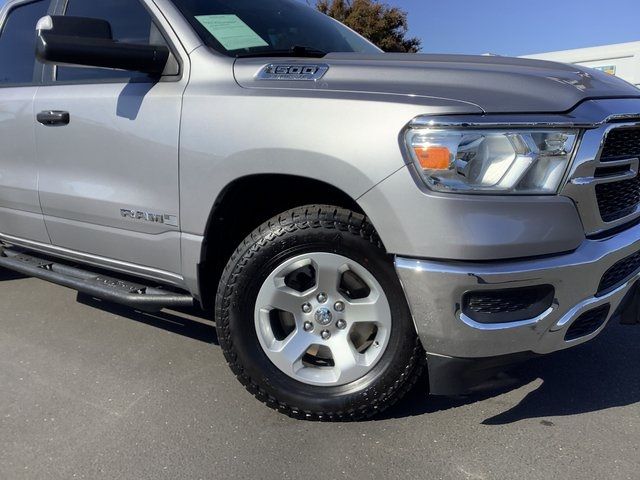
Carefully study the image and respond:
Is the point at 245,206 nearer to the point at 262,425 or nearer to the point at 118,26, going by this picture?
the point at 262,425

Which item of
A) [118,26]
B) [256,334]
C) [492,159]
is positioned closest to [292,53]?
[118,26]

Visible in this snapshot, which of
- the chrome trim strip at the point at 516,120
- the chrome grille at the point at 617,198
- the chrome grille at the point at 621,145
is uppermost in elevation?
the chrome trim strip at the point at 516,120

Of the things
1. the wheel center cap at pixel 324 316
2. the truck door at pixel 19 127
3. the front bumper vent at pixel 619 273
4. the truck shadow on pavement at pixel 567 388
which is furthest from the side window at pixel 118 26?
the front bumper vent at pixel 619 273

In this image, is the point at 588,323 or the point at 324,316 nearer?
the point at 588,323

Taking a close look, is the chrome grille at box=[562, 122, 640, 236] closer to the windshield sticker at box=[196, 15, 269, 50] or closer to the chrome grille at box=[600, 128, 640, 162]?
the chrome grille at box=[600, 128, 640, 162]

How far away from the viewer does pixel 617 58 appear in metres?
21.3

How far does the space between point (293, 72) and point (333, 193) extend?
533 mm

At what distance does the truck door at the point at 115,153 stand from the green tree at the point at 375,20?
48.6 ft

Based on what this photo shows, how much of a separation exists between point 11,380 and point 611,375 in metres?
3.12

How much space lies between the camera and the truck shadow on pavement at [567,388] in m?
2.57

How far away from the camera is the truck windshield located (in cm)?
267

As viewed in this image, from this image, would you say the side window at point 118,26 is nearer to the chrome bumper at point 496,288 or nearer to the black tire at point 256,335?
the black tire at point 256,335

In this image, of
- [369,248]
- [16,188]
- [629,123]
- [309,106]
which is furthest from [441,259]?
[16,188]

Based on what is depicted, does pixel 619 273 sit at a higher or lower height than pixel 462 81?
lower
